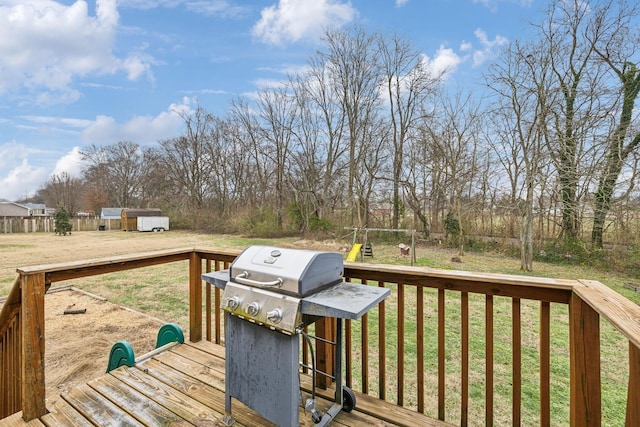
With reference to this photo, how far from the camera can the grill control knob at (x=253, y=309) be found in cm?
146

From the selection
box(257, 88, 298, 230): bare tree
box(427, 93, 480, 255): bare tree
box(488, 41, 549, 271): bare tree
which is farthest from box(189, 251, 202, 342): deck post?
box(257, 88, 298, 230): bare tree

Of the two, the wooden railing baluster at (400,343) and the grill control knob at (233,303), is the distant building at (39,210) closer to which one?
the grill control knob at (233,303)

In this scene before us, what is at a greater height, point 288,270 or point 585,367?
point 288,270

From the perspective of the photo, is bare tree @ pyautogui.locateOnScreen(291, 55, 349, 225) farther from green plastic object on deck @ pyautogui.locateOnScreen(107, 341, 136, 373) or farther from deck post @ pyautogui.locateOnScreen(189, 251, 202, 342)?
green plastic object on deck @ pyautogui.locateOnScreen(107, 341, 136, 373)

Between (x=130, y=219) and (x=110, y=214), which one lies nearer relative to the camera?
(x=130, y=219)

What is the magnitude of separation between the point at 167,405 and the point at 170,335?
3.31 feet

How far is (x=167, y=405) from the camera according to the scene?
6.08 feet

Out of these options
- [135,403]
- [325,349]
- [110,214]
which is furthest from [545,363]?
[110,214]

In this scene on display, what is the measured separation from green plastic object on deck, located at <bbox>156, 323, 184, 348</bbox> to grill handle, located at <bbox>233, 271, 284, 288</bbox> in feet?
5.14

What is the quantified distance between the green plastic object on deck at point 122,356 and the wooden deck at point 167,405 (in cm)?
6

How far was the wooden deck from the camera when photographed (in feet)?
5.61

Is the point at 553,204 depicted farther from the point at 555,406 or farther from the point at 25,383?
the point at 25,383

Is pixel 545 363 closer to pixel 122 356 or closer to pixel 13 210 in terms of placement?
pixel 122 356

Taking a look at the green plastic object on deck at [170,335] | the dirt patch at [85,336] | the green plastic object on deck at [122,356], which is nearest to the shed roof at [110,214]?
the dirt patch at [85,336]
